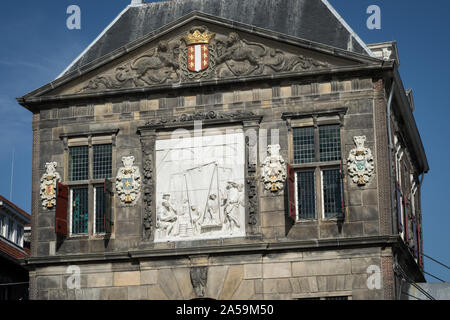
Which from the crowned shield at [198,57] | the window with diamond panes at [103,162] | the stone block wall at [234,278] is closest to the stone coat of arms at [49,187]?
the window with diamond panes at [103,162]

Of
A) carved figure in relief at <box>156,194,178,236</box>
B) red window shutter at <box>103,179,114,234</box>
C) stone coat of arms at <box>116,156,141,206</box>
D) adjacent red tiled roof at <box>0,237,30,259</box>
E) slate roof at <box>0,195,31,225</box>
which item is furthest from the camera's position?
slate roof at <box>0,195,31,225</box>

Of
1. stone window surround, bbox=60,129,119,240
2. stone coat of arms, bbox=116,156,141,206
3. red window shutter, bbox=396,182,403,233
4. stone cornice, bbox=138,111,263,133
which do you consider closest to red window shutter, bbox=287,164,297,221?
stone cornice, bbox=138,111,263,133

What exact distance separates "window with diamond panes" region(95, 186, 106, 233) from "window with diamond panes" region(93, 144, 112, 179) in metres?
0.49

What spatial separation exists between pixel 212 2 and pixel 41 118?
28.4 ft

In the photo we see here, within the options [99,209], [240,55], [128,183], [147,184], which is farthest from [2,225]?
[240,55]

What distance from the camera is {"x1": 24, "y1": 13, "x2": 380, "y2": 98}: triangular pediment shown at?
36781 mm

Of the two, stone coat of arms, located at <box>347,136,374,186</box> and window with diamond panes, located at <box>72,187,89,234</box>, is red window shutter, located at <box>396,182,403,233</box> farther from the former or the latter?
window with diamond panes, located at <box>72,187,89,234</box>

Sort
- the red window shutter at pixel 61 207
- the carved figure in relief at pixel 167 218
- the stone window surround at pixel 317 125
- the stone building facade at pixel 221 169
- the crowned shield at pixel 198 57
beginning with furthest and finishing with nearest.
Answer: the crowned shield at pixel 198 57 < the red window shutter at pixel 61 207 < the carved figure in relief at pixel 167 218 < the stone window surround at pixel 317 125 < the stone building facade at pixel 221 169

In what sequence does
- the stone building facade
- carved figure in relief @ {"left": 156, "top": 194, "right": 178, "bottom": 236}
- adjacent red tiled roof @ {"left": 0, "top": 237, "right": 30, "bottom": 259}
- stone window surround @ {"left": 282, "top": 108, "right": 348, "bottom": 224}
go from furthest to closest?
adjacent red tiled roof @ {"left": 0, "top": 237, "right": 30, "bottom": 259} → carved figure in relief @ {"left": 156, "top": 194, "right": 178, "bottom": 236} → stone window surround @ {"left": 282, "top": 108, "right": 348, "bottom": 224} → the stone building facade

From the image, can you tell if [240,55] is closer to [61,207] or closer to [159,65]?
[159,65]

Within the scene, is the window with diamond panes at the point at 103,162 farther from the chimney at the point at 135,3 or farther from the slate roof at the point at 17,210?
the slate roof at the point at 17,210

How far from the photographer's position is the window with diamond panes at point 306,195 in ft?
118

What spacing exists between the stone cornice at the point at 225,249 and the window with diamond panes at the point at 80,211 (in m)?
1.14

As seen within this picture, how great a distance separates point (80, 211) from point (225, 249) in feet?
18.9
